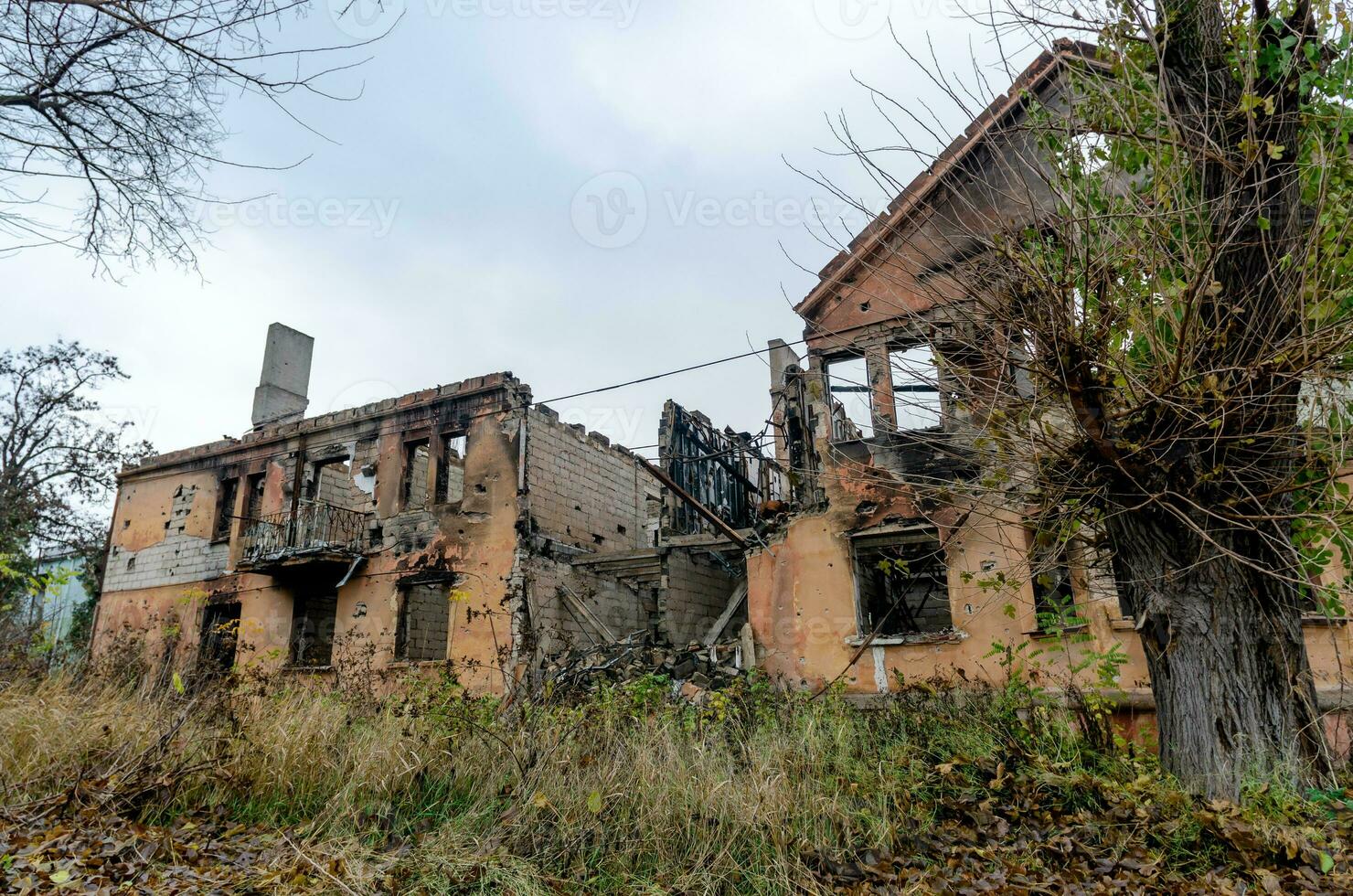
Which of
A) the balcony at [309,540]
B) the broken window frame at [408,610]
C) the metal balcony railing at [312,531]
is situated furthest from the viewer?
the metal balcony railing at [312,531]

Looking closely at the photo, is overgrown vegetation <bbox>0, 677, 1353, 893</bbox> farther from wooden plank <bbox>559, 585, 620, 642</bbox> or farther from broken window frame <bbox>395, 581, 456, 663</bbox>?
broken window frame <bbox>395, 581, 456, 663</bbox>

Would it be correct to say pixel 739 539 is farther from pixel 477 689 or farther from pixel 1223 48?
pixel 1223 48

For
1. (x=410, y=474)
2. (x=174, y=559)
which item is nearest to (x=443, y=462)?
(x=410, y=474)

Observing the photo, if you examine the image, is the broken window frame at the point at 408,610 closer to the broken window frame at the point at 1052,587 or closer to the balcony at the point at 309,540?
the balcony at the point at 309,540

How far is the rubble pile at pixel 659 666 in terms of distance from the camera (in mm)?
11242

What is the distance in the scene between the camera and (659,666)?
39.2 ft

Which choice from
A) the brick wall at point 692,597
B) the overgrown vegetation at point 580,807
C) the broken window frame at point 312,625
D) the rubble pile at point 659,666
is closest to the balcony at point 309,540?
the broken window frame at point 312,625

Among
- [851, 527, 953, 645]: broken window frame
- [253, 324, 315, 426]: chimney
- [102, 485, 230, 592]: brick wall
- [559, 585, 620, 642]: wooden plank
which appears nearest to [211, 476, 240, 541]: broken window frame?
[102, 485, 230, 592]: brick wall

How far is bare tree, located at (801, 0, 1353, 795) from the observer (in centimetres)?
466

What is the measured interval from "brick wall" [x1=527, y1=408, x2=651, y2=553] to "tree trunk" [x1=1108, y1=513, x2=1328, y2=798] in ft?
36.7

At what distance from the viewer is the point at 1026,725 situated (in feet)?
22.2

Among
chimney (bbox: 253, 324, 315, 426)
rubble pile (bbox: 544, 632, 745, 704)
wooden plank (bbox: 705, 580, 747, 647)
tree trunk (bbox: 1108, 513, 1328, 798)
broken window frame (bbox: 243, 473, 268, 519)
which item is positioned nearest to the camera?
tree trunk (bbox: 1108, 513, 1328, 798)

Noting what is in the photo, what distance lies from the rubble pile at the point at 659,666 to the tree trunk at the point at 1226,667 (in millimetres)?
6308

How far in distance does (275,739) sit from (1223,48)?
318 inches
